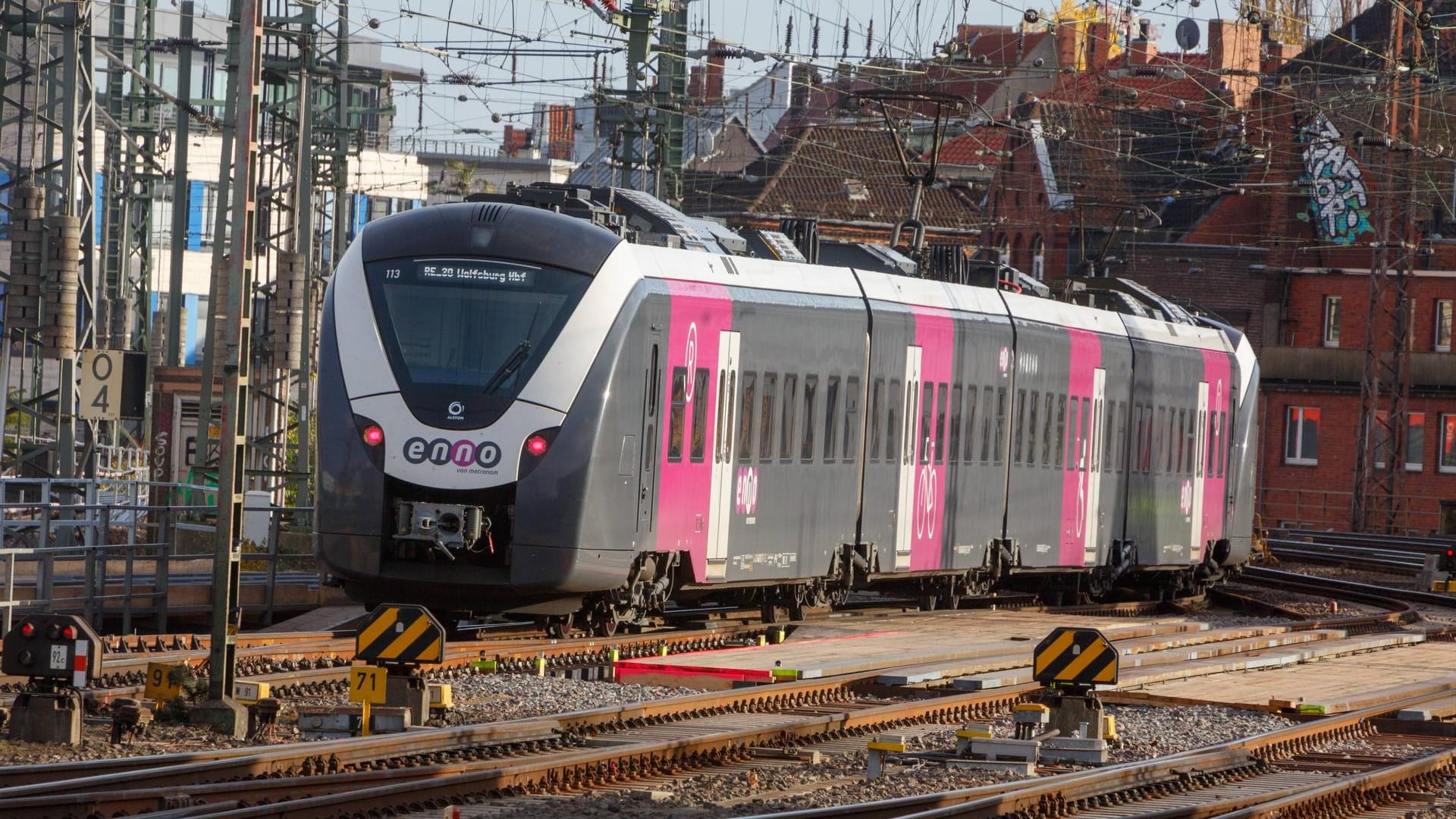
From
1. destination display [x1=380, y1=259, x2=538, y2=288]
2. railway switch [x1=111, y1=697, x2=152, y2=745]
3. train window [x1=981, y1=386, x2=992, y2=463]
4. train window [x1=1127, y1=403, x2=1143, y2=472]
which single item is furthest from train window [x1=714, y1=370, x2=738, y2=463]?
train window [x1=1127, y1=403, x2=1143, y2=472]

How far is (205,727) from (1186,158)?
60221 mm

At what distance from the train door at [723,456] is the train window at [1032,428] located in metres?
6.96

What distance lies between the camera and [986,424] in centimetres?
2417

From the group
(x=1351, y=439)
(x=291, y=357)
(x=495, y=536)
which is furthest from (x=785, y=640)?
(x=1351, y=439)

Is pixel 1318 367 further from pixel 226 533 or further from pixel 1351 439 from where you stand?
pixel 226 533

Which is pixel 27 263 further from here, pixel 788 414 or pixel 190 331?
pixel 190 331

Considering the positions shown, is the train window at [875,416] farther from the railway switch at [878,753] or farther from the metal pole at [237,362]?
the railway switch at [878,753]

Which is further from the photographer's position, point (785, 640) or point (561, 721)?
point (785, 640)

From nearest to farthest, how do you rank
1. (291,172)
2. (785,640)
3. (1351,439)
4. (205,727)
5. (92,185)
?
1. (205,727)
2. (785,640)
3. (92,185)
4. (291,172)
5. (1351,439)

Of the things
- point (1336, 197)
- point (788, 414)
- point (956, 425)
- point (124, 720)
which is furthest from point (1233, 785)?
point (1336, 197)

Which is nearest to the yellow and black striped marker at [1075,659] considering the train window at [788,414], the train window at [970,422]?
the train window at [788,414]

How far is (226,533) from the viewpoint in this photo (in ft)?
42.6

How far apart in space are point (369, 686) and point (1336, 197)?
57.7 m

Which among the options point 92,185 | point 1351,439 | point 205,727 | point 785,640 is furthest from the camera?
point 1351,439
